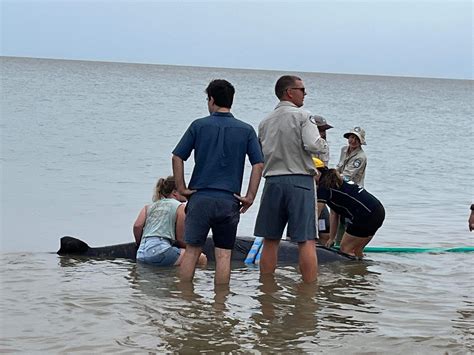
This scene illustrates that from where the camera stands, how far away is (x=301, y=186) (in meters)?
7.94

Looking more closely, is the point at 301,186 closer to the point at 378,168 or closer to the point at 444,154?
the point at 378,168

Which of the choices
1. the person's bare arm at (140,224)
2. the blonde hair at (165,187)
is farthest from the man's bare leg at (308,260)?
the person's bare arm at (140,224)

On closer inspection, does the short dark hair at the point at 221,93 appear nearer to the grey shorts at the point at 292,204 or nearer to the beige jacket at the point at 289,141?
the beige jacket at the point at 289,141

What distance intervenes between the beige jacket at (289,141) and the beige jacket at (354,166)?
2223mm

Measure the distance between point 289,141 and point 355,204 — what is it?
74.1 inches

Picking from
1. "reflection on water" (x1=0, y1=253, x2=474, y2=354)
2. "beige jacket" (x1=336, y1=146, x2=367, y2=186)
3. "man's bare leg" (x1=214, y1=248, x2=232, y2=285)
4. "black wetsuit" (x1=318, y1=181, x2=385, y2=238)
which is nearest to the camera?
"reflection on water" (x1=0, y1=253, x2=474, y2=354)

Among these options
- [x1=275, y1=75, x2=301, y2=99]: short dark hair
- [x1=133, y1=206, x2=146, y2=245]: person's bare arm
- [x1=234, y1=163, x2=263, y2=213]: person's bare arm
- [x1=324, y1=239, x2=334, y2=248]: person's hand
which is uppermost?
[x1=275, y1=75, x2=301, y2=99]: short dark hair

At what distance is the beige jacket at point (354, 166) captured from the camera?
10.1 metres

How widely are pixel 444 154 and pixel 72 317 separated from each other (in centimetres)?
2366

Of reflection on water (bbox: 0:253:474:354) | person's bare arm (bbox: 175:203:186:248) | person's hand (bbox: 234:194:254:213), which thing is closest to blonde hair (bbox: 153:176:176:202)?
person's bare arm (bbox: 175:203:186:248)

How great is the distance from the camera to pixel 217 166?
755 centimetres

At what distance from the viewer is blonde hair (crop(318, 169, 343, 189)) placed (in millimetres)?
9398

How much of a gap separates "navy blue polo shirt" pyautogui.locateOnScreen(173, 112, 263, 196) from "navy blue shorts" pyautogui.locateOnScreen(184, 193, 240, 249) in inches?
4.0

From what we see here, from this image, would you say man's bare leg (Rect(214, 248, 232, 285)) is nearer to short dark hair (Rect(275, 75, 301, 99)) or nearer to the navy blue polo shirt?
the navy blue polo shirt
